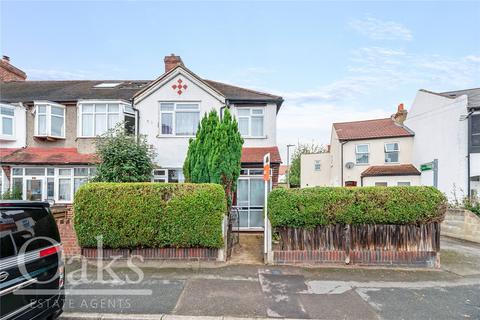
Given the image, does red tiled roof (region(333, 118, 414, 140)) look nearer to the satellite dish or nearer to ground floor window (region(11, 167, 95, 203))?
the satellite dish

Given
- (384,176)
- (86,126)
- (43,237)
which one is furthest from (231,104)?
(384,176)

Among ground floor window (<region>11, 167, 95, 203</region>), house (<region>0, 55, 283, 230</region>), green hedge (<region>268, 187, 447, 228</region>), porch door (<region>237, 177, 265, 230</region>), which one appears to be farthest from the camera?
ground floor window (<region>11, 167, 95, 203</region>)

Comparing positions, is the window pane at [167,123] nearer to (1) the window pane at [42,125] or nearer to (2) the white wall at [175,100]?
(2) the white wall at [175,100]

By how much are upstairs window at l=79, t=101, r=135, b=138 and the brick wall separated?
48.4 feet

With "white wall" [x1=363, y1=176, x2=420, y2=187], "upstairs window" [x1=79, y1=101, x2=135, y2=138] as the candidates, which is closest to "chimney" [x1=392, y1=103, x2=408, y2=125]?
"white wall" [x1=363, y1=176, x2=420, y2=187]

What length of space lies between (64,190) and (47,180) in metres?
0.87

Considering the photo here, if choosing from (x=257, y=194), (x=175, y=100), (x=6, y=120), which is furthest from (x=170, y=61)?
(x=257, y=194)

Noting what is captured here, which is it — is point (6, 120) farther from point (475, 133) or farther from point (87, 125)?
point (475, 133)

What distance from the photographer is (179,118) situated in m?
12.9

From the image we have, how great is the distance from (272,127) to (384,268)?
25.0 ft

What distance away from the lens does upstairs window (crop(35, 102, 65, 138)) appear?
520 inches

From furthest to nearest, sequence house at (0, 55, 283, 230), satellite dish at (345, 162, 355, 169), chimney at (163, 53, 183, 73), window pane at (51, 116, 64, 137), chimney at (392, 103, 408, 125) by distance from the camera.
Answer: chimney at (392, 103, 408, 125) < satellite dish at (345, 162, 355, 169) < chimney at (163, 53, 183, 73) < window pane at (51, 116, 64, 137) < house at (0, 55, 283, 230)

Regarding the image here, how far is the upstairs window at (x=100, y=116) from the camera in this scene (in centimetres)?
1317

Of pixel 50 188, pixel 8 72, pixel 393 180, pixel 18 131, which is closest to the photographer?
pixel 50 188
